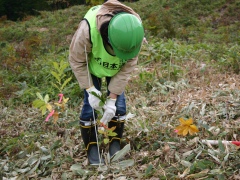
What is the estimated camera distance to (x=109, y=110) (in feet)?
8.16

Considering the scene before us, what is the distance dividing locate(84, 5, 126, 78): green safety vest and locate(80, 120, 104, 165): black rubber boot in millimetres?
408

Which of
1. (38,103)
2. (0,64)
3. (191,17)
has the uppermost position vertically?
(38,103)

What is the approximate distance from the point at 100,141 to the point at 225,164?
1048 mm

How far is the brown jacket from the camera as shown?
2256 mm

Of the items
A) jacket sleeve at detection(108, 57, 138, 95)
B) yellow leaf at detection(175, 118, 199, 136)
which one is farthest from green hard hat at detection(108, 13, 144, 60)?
yellow leaf at detection(175, 118, 199, 136)

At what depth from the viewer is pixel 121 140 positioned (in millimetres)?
2934

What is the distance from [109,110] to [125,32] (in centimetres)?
66

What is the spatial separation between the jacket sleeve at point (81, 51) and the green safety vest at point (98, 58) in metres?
0.04

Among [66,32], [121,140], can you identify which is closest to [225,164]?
[121,140]

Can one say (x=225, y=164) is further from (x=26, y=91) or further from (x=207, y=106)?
(x=26, y=91)

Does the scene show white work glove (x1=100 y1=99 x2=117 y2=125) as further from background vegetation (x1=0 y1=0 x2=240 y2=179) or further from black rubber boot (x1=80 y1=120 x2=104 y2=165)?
background vegetation (x1=0 y1=0 x2=240 y2=179)

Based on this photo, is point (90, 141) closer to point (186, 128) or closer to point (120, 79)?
point (120, 79)

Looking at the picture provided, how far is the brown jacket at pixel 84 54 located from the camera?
2.26 metres

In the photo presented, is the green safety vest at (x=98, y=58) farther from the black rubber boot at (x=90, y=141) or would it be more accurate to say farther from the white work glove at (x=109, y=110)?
the black rubber boot at (x=90, y=141)
